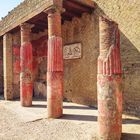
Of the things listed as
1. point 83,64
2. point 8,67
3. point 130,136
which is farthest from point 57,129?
point 8,67

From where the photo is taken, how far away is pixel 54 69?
7109 millimetres

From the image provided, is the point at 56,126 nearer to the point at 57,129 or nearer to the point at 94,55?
the point at 57,129

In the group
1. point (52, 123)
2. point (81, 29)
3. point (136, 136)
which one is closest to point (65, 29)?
point (81, 29)

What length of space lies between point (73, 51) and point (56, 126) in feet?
14.0

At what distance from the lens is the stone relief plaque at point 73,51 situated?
927 cm

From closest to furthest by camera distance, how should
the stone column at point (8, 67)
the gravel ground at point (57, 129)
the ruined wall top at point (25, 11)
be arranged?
the gravel ground at point (57, 129) < the ruined wall top at point (25, 11) < the stone column at point (8, 67)

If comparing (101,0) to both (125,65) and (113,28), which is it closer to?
(125,65)

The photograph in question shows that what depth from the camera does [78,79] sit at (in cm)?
948

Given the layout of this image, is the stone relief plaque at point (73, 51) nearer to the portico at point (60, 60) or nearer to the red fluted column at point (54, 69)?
the portico at point (60, 60)

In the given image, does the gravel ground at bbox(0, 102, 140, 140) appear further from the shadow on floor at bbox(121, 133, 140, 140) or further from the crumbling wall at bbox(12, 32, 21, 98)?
the crumbling wall at bbox(12, 32, 21, 98)

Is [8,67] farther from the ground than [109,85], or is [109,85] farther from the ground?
[8,67]

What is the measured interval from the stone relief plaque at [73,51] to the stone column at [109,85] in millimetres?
4385

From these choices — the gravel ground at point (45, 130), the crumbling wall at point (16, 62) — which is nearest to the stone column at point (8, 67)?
the crumbling wall at point (16, 62)

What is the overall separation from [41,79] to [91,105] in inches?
183
